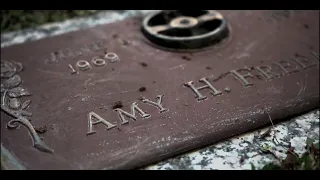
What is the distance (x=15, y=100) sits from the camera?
1880 millimetres

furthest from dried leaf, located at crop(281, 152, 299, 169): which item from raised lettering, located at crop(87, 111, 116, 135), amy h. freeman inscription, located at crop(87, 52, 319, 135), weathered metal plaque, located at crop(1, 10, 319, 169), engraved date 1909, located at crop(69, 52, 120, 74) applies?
engraved date 1909, located at crop(69, 52, 120, 74)

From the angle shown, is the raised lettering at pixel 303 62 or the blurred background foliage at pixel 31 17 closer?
the raised lettering at pixel 303 62

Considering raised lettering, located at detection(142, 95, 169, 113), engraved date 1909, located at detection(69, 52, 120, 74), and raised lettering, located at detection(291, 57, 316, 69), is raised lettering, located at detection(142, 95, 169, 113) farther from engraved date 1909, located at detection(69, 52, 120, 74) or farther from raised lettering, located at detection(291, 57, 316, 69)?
raised lettering, located at detection(291, 57, 316, 69)

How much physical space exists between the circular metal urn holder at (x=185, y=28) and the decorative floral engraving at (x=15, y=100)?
769 millimetres

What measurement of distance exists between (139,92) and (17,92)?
0.58m

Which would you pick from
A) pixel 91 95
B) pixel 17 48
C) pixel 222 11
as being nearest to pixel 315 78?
pixel 222 11

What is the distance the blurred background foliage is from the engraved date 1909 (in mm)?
686

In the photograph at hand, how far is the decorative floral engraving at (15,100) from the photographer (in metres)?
1.66

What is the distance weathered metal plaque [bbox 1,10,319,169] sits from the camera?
62.9 inches

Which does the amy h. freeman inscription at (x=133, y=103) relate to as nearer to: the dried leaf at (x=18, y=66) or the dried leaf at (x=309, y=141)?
the dried leaf at (x=18, y=66)

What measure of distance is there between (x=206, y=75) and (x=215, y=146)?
461 millimetres

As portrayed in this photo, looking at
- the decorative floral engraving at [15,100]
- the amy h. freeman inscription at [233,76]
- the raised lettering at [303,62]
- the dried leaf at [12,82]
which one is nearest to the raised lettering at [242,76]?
the amy h. freeman inscription at [233,76]

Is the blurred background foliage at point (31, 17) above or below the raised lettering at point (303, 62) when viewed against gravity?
below
